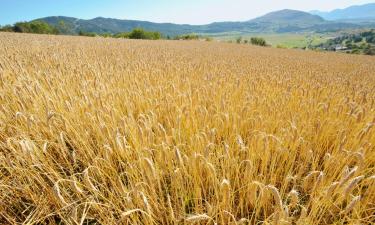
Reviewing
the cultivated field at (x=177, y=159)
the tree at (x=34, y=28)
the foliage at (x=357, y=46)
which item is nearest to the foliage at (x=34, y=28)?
the tree at (x=34, y=28)

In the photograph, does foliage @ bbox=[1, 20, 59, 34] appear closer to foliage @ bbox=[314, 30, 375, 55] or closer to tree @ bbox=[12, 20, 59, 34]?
tree @ bbox=[12, 20, 59, 34]

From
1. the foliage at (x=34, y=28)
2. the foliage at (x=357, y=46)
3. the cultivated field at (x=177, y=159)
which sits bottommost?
the foliage at (x=357, y=46)

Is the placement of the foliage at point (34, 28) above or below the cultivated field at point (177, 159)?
above

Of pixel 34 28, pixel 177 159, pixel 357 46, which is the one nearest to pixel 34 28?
pixel 34 28

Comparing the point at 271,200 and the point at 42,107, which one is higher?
the point at 42,107

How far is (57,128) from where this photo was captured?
216cm

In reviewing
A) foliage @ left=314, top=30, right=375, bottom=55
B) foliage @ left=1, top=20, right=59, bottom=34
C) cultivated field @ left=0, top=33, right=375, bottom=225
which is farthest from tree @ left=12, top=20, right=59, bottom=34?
cultivated field @ left=0, top=33, right=375, bottom=225

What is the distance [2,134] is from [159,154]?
50.0 inches

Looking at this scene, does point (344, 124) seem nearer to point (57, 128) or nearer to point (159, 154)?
point (159, 154)

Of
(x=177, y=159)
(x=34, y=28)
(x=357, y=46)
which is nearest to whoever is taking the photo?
(x=177, y=159)

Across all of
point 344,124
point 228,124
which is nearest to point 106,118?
point 228,124

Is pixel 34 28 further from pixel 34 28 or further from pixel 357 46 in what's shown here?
pixel 357 46

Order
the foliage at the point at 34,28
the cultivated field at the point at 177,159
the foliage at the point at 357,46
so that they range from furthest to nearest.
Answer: the foliage at the point at 34,28 → the foliage at the point at 357,46 → the cultivated field at the point at 177,159

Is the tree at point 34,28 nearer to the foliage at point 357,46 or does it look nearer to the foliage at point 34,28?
the foliage at point 34,28
